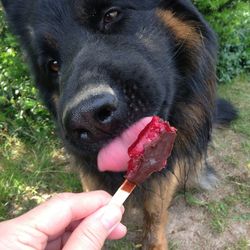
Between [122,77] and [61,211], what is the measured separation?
77cm

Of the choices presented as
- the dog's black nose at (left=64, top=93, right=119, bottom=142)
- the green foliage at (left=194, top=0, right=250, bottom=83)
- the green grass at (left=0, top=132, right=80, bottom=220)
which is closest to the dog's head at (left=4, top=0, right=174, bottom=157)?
the dog's black nose at (left=64, top=93, right=119, bottom=142)

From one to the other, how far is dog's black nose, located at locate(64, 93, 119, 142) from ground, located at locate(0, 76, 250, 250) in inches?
56.9

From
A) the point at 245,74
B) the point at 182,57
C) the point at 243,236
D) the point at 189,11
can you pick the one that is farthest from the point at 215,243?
the point at 245,74

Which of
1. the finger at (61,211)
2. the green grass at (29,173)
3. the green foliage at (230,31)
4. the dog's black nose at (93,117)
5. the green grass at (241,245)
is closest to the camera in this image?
the finger at (61,211)

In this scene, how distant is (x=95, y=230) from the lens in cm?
161

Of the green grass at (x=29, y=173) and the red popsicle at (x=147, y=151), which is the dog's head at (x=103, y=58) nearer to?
the red popsicle at (x=147, y=151)

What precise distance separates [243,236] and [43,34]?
206 cm

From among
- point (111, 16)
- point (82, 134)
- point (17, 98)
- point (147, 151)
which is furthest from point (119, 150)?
point (17, 98)

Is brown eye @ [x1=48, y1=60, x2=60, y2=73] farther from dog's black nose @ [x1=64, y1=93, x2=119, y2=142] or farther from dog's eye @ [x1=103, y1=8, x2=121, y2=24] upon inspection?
dog's black nose @ [x1=64, y1=93, x2=119, y2=142]

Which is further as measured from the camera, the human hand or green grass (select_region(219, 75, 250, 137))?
green grass (select_region(219, 75, 250, 137))

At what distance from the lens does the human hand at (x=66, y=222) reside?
1605 millimetres

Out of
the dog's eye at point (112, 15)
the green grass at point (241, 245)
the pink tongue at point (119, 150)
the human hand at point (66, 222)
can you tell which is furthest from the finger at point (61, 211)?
the green grass at point (241, 245)

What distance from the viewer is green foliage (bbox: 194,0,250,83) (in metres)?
4.61

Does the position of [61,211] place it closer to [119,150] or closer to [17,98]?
[119,150]
